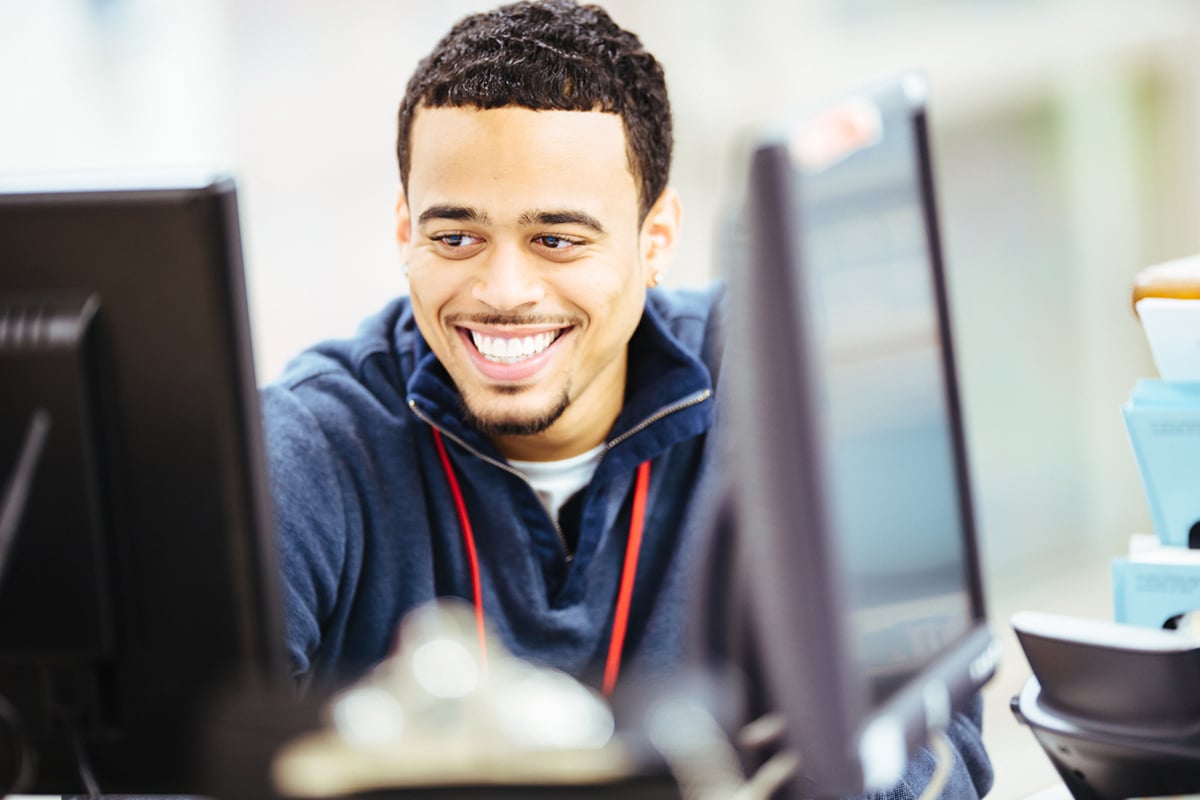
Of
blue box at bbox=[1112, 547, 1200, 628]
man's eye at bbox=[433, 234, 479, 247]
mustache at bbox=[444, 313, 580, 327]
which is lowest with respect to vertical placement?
blue box at bbox=[1112, 547, 1200, 628]

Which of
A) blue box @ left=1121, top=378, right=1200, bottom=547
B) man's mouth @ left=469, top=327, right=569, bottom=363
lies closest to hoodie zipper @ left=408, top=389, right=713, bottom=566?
man's mouth @ left=469, top=327, right=569, bottom=363

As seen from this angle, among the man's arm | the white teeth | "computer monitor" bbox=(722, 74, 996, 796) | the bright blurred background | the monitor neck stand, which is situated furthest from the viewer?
the bright blurred background

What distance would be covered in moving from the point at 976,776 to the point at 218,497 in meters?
0.95

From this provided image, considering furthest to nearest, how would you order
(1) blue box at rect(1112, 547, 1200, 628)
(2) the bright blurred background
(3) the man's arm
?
(2) the bright blurred background, (3) the man's arm, (1) blue box at rect(1112, 547, 1200, 628)

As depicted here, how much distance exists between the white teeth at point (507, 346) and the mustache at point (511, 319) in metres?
0.02

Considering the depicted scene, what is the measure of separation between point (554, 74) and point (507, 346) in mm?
327

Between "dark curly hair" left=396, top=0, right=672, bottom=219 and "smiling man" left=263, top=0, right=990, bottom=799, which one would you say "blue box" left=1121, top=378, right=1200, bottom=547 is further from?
"dark curly hair" left=396, top=0, right=672, bottom=219

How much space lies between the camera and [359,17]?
337 cm

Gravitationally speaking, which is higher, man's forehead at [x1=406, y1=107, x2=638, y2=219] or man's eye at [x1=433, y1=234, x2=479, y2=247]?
man's forehead at [x1=406, y1=107, x2=638, y2=219]

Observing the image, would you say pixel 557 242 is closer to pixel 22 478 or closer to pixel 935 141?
pixel 22 478

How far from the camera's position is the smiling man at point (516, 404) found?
1649mm

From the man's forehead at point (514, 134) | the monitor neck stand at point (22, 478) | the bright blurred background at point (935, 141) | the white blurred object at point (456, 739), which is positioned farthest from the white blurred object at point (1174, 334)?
the bright blurred background at point (935, 141)

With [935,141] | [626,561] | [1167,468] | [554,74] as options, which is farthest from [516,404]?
[935,141]

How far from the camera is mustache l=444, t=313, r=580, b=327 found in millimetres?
1689
